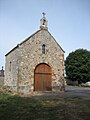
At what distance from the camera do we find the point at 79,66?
4603 centimetres

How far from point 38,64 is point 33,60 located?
83 cm

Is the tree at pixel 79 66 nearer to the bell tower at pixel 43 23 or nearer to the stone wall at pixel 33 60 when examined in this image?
the stone wall at pixel 33 60

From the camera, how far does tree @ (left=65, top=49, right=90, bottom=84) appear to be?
1769 inches

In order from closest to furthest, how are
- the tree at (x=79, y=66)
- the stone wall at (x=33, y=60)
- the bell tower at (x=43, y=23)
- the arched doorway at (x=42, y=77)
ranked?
the stone wall at (x=33, y=60), the arched doorway at (x=42, y=77), the bell tower at (x=43, y=23), the tree at (x=79, y=66)

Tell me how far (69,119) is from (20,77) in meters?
14.0

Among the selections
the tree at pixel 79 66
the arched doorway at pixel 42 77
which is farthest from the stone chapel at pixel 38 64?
the tree at pixel 79 66

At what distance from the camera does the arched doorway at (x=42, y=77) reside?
22547 millimetres

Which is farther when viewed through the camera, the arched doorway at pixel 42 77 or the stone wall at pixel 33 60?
the arched doorway at pixel 42 77

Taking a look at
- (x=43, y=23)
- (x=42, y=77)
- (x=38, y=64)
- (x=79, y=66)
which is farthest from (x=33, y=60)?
(x=79, y=66)

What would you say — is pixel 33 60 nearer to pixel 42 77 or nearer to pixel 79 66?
pixel 42 77

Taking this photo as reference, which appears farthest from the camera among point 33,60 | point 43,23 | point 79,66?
point 79,66

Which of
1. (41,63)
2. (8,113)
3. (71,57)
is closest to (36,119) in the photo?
(8,113)

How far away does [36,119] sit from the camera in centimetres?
799

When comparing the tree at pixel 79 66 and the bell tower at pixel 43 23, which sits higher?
the bell tower at pixel 43 23
